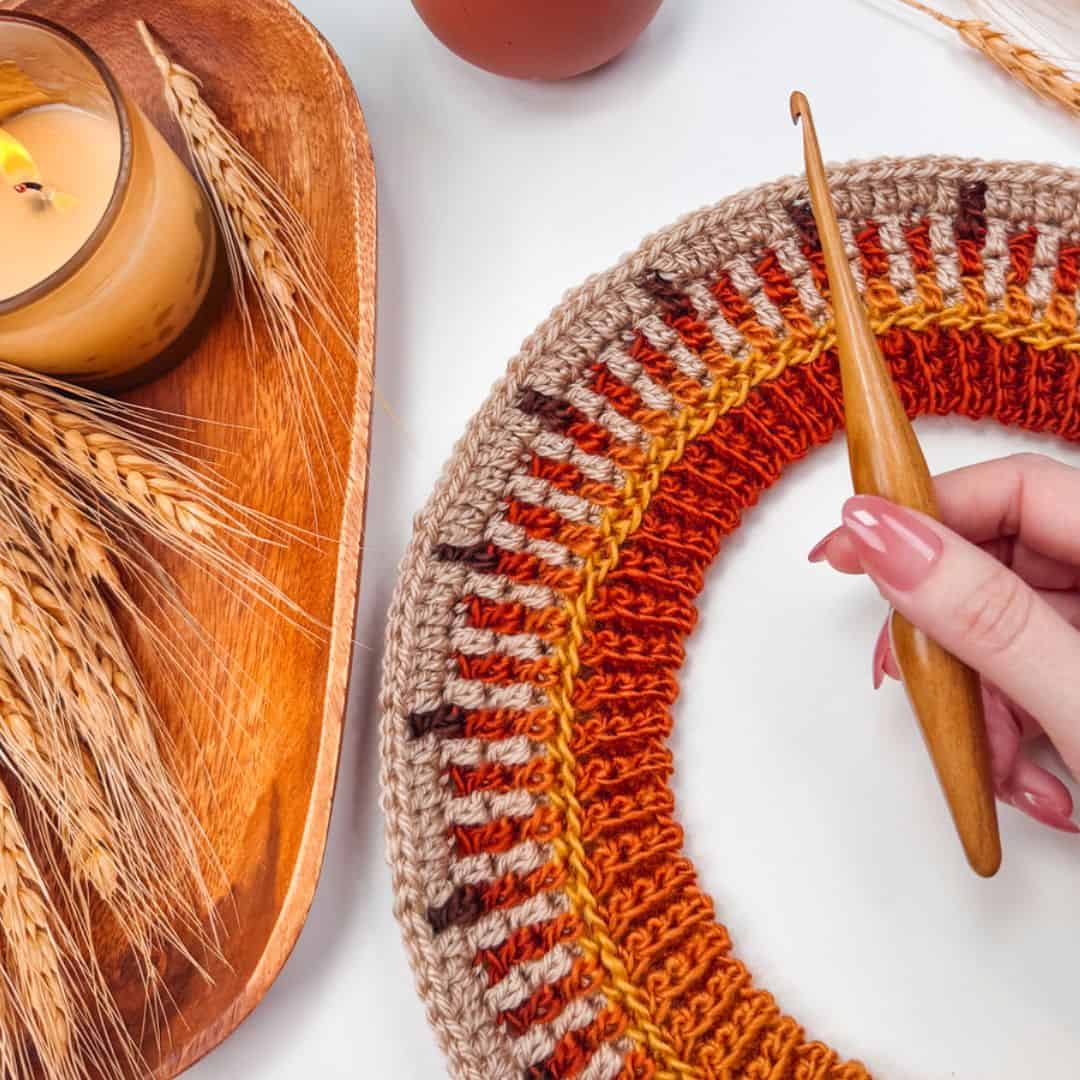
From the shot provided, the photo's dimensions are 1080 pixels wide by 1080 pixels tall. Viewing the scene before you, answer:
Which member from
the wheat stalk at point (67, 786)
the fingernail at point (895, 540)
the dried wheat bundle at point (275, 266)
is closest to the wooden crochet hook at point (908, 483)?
the fingernail at point (895, 540)

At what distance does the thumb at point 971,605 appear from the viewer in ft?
1.13

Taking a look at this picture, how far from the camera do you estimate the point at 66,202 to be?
42 cm

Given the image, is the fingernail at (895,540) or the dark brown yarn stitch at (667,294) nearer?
the fingernail at (895,540)

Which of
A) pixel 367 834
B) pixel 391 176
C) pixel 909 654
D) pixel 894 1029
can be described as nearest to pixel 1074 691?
pixel 909 654

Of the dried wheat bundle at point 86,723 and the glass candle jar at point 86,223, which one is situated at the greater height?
the glass candle jar at point 86,223

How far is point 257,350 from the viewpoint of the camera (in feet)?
1.57

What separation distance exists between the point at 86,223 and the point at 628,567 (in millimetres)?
274

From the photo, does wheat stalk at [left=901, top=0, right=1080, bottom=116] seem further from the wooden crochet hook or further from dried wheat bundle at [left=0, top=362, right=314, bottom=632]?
dried wheat bundle at [left=0, top=362, right=314, bottom=632]

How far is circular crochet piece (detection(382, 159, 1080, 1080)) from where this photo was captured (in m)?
0.42

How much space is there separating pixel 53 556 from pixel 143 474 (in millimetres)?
58

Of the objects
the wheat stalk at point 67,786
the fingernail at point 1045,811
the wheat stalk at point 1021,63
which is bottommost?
the fingernail at point 1045,811

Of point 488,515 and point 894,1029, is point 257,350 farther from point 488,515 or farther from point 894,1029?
point 894,1029

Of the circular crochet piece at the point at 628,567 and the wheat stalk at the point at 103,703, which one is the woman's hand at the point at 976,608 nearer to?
the circular crochet piece at the point at 628,567

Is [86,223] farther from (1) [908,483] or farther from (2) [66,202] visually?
(1) [908,483]
